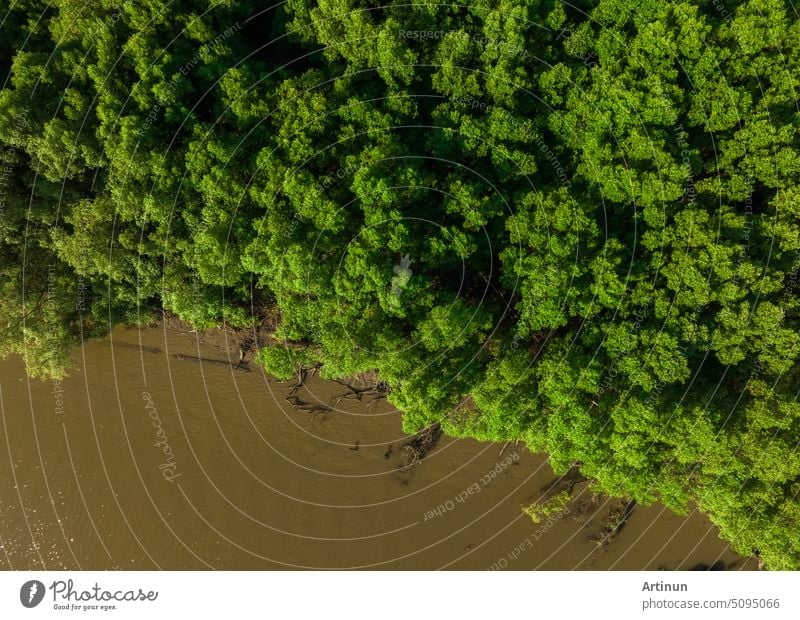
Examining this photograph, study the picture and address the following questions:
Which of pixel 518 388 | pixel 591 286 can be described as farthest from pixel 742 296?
pixel 518 388

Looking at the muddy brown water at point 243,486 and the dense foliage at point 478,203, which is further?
the muddy brown water at point 243,486

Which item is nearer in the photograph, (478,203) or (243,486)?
(478,203)

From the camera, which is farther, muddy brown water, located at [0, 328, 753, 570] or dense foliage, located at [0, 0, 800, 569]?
muddy brown water, located at [0, 328, 753, 570]

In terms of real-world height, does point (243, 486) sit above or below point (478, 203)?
below
